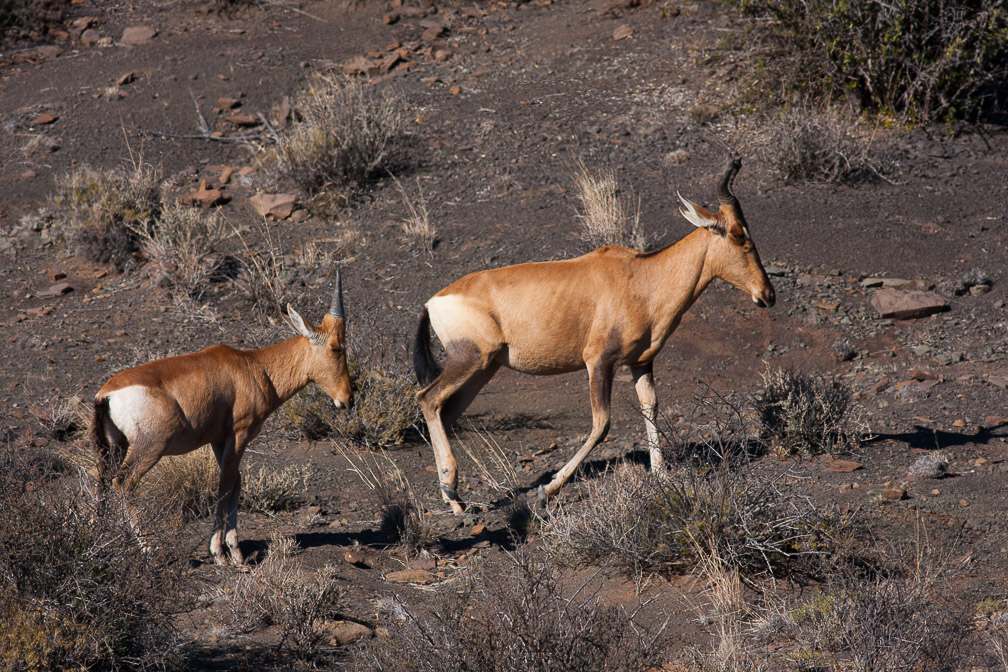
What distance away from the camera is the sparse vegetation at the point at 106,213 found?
13922 mm

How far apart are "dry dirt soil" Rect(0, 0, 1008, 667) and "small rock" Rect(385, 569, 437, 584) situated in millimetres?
138

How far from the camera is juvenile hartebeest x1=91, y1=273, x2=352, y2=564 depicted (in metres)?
6.61

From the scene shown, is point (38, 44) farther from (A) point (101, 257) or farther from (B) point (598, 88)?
(B) point (598, 88)

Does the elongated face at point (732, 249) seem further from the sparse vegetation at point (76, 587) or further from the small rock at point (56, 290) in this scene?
the small rock at point (56, 290)

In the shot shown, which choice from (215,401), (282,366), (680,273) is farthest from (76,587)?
(680,273)

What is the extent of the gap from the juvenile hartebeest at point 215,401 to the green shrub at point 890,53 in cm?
1084

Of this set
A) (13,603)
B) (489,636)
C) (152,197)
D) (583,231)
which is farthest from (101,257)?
(489,636)

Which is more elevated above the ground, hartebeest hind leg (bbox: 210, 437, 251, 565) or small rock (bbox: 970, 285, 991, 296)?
hartebeest hind leg (bbox: 210, 437, 251, 565)

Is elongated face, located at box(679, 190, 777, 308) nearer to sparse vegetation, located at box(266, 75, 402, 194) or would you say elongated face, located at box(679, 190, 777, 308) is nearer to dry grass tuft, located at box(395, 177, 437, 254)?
dry grass tuft, located at box(395, 177, 437, 254)

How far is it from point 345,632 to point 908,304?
8.43 metres

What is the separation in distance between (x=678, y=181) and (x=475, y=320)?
284 inches

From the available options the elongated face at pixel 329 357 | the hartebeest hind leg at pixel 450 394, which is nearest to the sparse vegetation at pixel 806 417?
the hartebeest hind leg at pixel 450 394

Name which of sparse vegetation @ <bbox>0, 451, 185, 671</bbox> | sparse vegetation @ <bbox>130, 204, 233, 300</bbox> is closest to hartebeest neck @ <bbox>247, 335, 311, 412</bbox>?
sparse vegetation @ <bbox>0, 451, 185, 671</bbox>

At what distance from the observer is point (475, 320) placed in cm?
834
